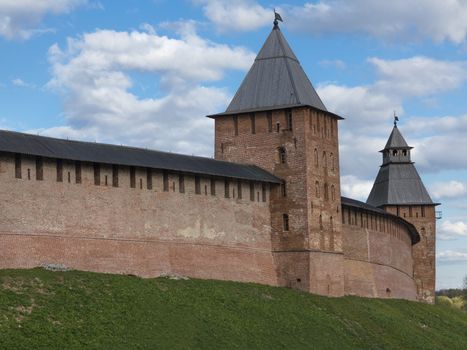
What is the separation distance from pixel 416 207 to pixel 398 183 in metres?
1.80

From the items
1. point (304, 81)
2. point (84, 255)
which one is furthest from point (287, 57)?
point (84, 255)

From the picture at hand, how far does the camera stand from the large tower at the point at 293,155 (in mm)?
45094

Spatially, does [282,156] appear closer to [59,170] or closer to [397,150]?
[59,170]

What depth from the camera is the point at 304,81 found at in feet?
160

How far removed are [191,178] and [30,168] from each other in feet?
25.3

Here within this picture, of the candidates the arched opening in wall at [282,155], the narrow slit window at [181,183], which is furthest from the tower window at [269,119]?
the narrow slit window at [181,183]

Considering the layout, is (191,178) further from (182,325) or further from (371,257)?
(371,257)

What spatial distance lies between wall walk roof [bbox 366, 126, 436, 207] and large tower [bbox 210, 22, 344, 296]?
19.7 metres

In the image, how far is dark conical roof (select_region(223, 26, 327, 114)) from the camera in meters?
47.2

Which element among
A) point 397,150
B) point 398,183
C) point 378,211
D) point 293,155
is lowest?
point 378,211

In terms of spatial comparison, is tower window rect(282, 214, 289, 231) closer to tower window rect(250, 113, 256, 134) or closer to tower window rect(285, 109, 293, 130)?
tower window rect(285, 109, 293, 130)

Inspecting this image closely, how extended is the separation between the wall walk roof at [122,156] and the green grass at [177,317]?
3.99 meters

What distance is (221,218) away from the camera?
42.8 meters

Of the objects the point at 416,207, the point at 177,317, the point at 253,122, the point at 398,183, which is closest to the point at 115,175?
the point at 177,317
